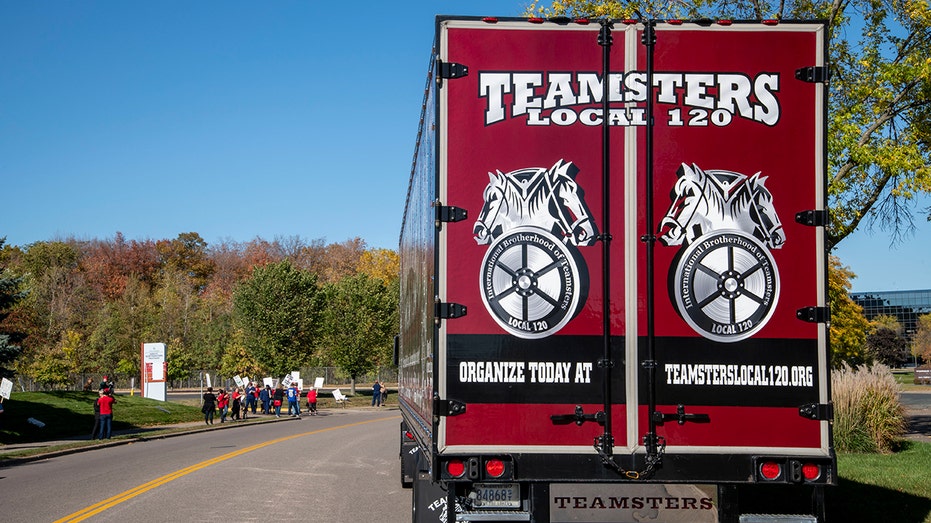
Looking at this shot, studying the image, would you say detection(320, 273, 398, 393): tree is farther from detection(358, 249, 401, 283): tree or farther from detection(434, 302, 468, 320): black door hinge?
detection(434, 302, 468, 320): black door hinge

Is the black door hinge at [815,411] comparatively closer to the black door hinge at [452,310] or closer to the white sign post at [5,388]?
the black door hinge at [452,310]

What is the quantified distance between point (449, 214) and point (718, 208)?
178cm

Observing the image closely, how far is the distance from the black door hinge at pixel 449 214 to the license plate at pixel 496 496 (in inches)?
68.8

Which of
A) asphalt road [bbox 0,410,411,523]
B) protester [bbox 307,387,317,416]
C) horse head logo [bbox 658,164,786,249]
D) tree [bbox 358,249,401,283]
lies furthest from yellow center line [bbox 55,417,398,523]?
tree [bbox 358,249,401,283]

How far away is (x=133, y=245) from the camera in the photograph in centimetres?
10200

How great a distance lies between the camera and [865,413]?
1686 centimetres

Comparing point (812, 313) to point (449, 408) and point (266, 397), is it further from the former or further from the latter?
point (266, 397)

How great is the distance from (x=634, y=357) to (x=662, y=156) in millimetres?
1346

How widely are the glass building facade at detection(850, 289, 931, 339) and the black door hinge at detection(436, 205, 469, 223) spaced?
162764mm

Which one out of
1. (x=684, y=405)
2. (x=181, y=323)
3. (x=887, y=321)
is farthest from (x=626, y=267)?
(x=887, y=321)

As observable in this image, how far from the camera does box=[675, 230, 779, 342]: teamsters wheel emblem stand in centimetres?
632

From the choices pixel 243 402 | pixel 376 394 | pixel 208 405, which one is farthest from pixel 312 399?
pixel 208 405

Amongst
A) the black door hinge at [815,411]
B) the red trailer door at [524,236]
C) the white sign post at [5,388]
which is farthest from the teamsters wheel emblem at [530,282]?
the white sign post at [5,388]

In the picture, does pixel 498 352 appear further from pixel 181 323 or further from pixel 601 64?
pixel 181 323
